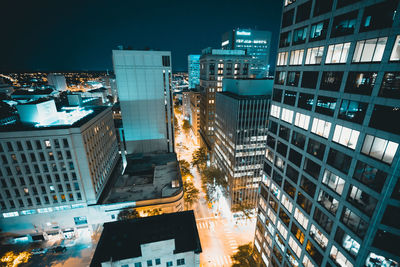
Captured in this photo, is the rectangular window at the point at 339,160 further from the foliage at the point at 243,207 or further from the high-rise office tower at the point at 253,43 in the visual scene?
the high-rise office tower at the point at 253,43

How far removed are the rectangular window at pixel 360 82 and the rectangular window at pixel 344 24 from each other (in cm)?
550

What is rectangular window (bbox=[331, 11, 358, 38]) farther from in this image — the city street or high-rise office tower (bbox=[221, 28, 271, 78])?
high-rise office tower (bbox=[221, 28, 271, 78])

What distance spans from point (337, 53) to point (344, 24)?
343 cm

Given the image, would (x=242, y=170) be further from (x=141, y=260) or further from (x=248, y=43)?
(x=248, y=43)

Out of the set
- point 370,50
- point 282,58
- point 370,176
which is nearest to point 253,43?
point 282,58

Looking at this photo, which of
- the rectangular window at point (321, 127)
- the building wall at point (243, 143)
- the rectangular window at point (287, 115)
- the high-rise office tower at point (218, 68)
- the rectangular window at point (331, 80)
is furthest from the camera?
the high-rise office tower at point (218, 68)

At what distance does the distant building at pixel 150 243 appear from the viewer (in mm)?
36688

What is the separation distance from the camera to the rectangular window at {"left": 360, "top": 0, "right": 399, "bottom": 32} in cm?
1767

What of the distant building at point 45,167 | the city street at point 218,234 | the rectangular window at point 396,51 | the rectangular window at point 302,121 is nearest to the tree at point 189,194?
the city street at point 218,234

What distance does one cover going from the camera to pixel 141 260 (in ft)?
121

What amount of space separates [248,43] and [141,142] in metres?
144

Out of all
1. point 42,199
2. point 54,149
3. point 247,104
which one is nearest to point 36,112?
point 54,149

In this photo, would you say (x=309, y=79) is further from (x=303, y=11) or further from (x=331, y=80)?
(x=303, y=11)

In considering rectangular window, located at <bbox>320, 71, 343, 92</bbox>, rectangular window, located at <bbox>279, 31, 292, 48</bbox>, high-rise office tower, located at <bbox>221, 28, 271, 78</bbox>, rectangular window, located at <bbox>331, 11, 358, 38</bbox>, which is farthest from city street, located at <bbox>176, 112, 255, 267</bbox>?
high-rise office tower, located at <bbox>221, 28, 271, 78</bbox>
